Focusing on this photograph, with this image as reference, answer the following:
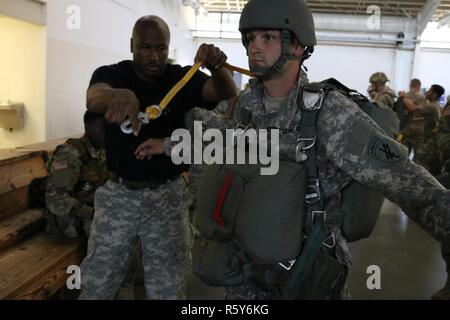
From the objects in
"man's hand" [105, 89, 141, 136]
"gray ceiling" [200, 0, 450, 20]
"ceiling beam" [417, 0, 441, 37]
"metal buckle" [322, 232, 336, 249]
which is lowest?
"metal buckle" [322, 232, 336, 249]

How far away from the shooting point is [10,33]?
13.2 feet

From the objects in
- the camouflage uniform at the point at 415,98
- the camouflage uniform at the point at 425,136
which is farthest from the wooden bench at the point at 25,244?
the camouflage uniform at the point at 415,98

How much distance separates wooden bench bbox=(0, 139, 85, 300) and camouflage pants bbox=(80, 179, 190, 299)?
35 centimetres

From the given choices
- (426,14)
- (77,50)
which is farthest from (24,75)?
(426,14)

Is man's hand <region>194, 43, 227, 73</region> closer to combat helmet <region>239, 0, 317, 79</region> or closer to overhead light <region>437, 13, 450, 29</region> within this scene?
combat helmet <region>239, 0, 317, 79</region>

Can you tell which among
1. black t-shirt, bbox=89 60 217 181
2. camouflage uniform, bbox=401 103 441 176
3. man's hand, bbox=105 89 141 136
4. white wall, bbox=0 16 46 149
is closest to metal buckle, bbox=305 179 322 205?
man's hand, bbox=105 89 141 136

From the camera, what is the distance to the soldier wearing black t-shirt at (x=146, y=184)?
200 cm

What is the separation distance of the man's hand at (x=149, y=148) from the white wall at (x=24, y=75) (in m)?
2.70

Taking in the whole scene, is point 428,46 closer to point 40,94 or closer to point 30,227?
point 40,94

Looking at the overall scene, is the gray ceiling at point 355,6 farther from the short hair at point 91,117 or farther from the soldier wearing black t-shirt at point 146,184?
the soldier wearing black t-shirt at point 146,184

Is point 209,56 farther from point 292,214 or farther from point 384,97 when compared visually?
point 384,97

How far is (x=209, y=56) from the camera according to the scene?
72.0 inches

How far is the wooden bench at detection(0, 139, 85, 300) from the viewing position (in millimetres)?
2197
